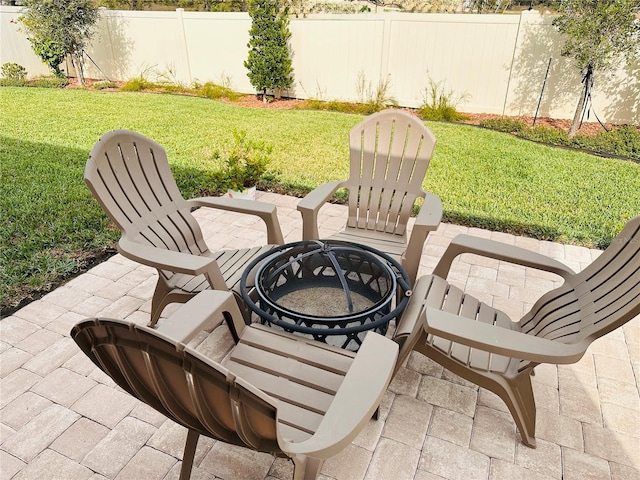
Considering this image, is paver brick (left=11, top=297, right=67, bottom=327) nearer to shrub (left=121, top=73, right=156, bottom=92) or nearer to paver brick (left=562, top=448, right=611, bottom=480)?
paver brick (left=562, top=448, right=611, bottom=480)

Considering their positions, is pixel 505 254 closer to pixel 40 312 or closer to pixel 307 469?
pixel 307 469

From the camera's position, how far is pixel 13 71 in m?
10.0

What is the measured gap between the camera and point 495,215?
4.03 metres

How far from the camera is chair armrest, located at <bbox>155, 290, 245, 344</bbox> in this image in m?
1.58

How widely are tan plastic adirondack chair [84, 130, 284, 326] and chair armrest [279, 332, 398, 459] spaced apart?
3.14 feet

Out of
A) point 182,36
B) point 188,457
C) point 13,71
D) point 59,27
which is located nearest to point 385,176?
point 188,457

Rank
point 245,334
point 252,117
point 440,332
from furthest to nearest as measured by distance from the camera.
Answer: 1. point 252,117
2. point 245,334
3. point 440,332

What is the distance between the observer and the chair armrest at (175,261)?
201 cm

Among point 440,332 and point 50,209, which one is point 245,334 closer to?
point 440,332

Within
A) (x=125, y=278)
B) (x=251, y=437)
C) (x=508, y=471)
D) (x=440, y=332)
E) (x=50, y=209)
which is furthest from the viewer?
(x=50, y=209)

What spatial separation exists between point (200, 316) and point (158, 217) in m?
1.11

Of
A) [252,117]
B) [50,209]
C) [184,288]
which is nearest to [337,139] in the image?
[252,117]

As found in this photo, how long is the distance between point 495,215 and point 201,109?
5.88 m

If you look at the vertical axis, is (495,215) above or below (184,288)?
Result: below
